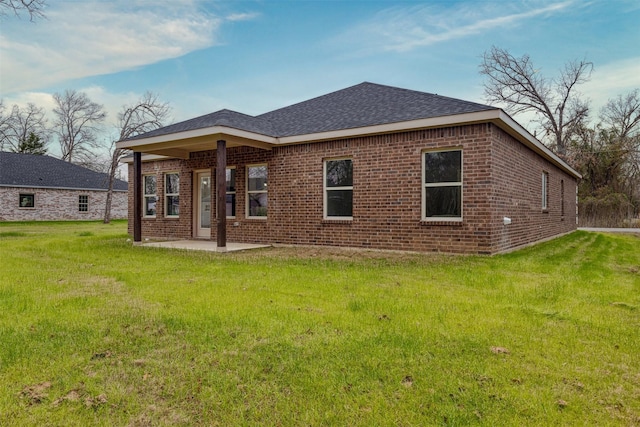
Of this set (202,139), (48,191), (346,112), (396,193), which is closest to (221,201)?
(202,139)

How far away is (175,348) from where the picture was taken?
3148 millimetres

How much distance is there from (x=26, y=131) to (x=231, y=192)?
39566mm

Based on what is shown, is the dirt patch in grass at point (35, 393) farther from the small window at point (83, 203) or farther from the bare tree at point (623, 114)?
the bare tree at point (623, 114)

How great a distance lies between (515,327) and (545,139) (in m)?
33.8

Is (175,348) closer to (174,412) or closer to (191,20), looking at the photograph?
(174,412)

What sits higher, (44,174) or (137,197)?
(44,174)

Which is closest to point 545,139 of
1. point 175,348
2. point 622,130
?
point 622,130

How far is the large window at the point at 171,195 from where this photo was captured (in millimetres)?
13859

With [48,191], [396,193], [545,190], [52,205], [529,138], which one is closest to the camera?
[396,193]

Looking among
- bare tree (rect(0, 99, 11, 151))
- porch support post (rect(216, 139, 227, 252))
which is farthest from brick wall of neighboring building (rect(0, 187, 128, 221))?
porch support post (rect(216, 139, 227, 252))

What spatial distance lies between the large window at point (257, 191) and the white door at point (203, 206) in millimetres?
1860

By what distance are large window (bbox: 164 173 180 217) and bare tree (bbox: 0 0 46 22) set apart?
6.13 meters

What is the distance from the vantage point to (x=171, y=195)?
1398 cm

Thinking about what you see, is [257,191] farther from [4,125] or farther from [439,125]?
[4,125]
